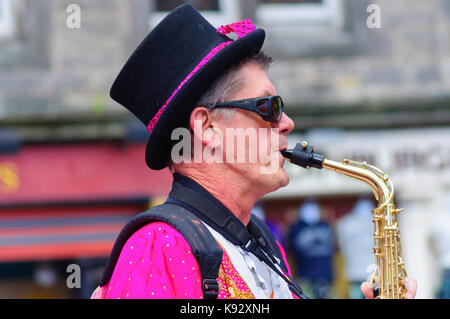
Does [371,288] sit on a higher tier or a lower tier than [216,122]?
lower

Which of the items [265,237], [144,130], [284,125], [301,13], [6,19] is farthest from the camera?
[301,13]

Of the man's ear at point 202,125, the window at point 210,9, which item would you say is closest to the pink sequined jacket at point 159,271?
the man's ear at point 202,125

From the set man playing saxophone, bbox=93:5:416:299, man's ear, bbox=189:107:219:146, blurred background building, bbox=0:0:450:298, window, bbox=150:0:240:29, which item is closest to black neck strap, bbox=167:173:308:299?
man playing saxophone, bbox=93:5:416:299

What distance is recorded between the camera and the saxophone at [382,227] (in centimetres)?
257

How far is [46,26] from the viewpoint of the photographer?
7844 mm

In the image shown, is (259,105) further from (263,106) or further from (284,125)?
(284,125)

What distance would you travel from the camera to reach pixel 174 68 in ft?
8.16

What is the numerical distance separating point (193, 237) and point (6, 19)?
6.46 meters

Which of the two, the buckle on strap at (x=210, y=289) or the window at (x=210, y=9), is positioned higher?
the window at (x=210, y=9)

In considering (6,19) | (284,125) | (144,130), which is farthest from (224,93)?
(6,19)

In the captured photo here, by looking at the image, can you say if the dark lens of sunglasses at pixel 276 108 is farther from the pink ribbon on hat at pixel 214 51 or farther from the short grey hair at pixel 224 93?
the pink ribbon on hat at pixel 214 51

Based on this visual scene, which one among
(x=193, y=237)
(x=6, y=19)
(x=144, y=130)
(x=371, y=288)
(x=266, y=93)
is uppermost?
(x=6, y=19)

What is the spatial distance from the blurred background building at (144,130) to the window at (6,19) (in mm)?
13
